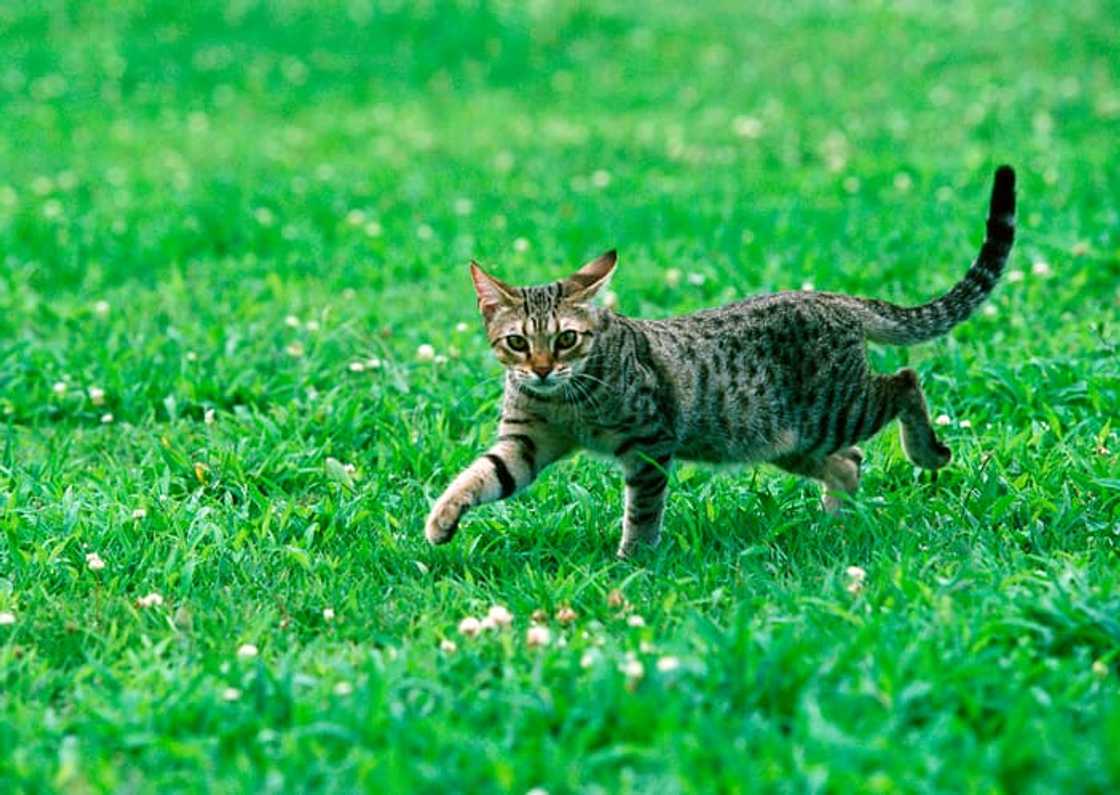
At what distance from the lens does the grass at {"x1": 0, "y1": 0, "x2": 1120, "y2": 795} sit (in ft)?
11.9

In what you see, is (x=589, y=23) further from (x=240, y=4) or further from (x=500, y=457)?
(x=500, y=457)

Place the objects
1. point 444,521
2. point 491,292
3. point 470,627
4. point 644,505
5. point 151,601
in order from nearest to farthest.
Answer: point 470,627 → point 151,601 → point 444,521 → point 644,505 → point 491,292

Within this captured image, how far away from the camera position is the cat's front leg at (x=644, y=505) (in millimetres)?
5055

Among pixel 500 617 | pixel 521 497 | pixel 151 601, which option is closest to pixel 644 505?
pixel 521 497

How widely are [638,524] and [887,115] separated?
29.1 ft

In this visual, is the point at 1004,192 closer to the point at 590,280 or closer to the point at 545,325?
the point at 590,280

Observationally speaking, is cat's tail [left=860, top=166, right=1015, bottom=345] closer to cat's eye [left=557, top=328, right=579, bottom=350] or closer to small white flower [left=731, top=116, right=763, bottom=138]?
cat's eye [left=557, top=328, right=579, bottom=350]

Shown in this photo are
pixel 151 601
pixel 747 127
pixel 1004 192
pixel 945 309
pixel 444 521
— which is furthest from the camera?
pixel 747 127

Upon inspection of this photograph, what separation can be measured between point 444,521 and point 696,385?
108 centimetres

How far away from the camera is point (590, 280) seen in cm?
528

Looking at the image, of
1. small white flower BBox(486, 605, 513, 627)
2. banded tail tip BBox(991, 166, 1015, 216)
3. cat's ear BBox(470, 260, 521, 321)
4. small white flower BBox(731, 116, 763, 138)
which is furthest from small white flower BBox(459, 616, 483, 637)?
small white flower BBox(731, 116, 763, 138)

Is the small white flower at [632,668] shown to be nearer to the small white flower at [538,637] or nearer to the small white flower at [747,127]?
the small white flower at [538,637]

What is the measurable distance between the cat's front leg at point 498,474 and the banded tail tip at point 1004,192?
179cm

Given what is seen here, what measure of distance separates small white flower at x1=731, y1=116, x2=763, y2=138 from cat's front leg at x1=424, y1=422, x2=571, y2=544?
765 cm
